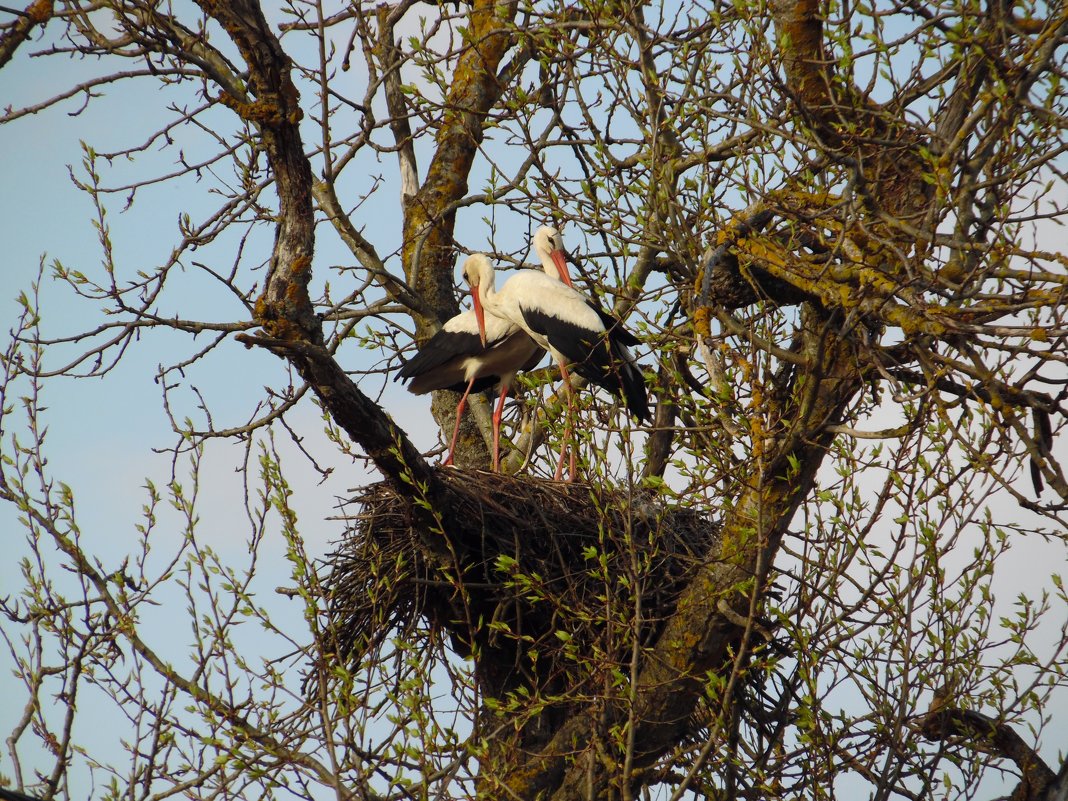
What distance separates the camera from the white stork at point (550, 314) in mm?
7363

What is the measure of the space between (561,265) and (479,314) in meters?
0.99

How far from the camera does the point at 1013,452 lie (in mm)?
4059

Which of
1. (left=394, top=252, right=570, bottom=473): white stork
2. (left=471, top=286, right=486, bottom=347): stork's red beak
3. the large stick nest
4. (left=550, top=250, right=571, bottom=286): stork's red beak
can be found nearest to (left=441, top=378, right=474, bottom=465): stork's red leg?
(left=394, top=252, right=570, bottom=473): white stork

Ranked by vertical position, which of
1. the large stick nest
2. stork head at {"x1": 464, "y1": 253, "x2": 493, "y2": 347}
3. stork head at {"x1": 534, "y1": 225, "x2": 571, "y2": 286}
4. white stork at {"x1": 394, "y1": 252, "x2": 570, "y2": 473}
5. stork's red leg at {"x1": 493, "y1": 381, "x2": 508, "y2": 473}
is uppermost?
stork head at {"x1": 534, "y1": 225, "x2": 571, "y2": 286}

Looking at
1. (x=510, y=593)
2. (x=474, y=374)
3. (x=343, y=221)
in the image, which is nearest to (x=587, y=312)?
(x=474, y=374)

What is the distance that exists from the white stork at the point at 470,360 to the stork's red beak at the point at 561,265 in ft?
0.03

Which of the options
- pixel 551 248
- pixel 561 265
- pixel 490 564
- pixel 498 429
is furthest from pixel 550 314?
pixel 490 564

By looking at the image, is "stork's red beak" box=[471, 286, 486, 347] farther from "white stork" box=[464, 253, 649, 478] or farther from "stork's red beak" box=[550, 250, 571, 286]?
"stork's red beak" box=[550, 250, 571, 286]

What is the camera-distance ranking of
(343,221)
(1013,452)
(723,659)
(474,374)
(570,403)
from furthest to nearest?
(474,374) → (343,221) → (723,659) → (570,403) → (1013,452)

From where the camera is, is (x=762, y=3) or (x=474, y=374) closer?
(x=762, y=3)

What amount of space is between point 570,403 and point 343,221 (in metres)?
2.99

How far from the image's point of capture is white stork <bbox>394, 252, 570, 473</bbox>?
7609mm

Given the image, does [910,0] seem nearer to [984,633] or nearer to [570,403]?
[570,403]

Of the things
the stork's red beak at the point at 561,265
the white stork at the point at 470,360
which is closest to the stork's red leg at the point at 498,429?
the white stork at the point at 470,360
